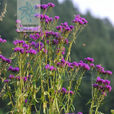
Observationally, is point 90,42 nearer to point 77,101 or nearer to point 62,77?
point 77,101

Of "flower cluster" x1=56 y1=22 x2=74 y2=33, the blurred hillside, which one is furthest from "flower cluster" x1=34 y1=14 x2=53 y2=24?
the blurred hillside

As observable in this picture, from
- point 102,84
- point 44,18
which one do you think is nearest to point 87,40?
point 102,84

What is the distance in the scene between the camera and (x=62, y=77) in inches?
115

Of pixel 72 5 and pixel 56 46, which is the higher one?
pixel 72 5

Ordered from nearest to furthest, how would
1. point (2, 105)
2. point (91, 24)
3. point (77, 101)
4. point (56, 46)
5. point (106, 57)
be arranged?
point (56, 46), point (2, 105), point (77, 101), point (106, 57), point (91, 24)

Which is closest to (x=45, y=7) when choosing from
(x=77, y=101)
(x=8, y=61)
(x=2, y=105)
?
(x=8, y=61)

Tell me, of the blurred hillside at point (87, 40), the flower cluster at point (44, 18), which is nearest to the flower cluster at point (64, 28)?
the flower cluster at point (44, 18)

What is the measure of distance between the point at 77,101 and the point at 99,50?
8.50m

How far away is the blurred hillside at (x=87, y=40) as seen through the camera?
11.1m

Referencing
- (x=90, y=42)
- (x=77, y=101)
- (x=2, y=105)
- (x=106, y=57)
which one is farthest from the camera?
(x=90, y=42)

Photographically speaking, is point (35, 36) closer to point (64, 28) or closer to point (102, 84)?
point (64, 28)

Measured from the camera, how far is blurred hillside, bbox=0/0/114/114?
11091mm

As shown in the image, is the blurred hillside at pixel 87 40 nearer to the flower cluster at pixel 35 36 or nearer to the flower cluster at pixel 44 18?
the flower cluster at pixel 35 36

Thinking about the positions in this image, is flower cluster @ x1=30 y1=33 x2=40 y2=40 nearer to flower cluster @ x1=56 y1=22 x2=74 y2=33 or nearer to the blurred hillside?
flower cluster @ x1=56 y1=22 x2=74 y2=33
